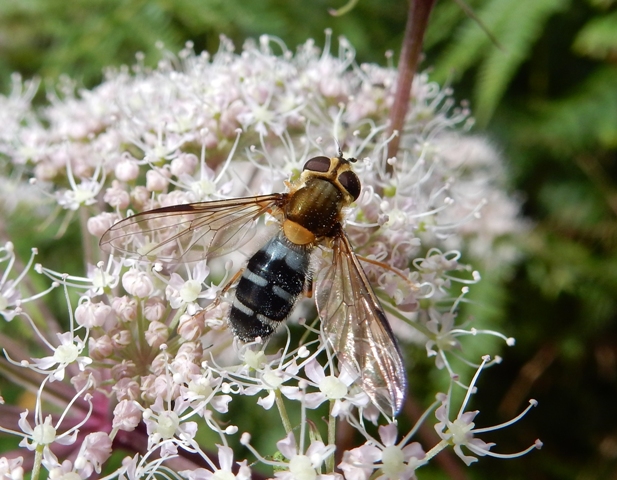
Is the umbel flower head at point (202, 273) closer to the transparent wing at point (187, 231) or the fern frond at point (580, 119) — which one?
the transparent wing at point (187, 231)

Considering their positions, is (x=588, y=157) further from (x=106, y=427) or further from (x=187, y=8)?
(x=106, y=427)

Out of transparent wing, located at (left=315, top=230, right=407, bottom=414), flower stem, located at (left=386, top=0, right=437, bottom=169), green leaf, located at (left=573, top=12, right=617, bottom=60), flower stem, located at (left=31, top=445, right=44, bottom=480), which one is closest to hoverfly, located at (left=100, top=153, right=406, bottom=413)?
transparent wing, located at (left=315, top=230, right=407, bottom=414)

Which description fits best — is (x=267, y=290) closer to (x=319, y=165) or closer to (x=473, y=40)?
(x=319, y=165)

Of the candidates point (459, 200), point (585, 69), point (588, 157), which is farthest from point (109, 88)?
point (585, 69)

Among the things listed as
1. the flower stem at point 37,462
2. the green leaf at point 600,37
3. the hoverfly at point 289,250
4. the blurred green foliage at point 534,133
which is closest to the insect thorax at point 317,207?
the hoverfly at point 289,250

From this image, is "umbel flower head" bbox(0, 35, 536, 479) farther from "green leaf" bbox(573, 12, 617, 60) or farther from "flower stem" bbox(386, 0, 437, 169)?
"green leaf" bbox(573, 12, 617, 60)

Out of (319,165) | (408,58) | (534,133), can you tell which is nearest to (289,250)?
(319,165)
